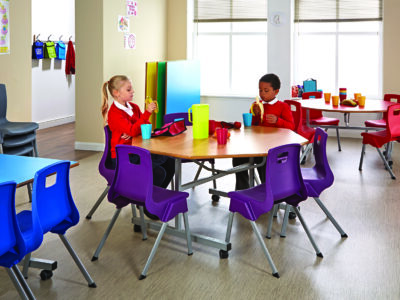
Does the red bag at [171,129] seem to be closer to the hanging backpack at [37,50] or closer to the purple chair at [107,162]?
the purple chair at [107,162]

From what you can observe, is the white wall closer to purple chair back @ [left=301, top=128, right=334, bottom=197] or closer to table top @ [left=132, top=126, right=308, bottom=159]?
table top @ [left=132, top=126, right=308, bottom=159]

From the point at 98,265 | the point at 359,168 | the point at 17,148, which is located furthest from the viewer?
the point at 359,168

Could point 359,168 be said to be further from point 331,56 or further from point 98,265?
point 98,265

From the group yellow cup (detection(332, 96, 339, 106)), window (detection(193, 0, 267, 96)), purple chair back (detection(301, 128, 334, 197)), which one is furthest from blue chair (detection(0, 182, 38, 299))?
window (detection(193, 0, 267, 96))

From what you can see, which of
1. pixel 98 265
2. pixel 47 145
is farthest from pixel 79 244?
pixel 47 145

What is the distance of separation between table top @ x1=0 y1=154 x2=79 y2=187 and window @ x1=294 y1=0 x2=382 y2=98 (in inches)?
258

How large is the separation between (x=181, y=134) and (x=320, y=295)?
163 centimetres

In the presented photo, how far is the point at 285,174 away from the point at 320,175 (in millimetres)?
605

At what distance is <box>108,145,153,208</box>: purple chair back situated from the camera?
305cm

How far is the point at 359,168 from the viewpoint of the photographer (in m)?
6.09

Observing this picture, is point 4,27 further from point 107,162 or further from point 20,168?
point 20,168

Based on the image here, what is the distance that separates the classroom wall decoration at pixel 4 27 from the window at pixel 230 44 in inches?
158

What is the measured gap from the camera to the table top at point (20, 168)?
2.59 metres

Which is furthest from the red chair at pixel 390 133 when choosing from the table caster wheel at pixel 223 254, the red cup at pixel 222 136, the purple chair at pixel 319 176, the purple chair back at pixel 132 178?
the purple chair back at pixel 132 178
